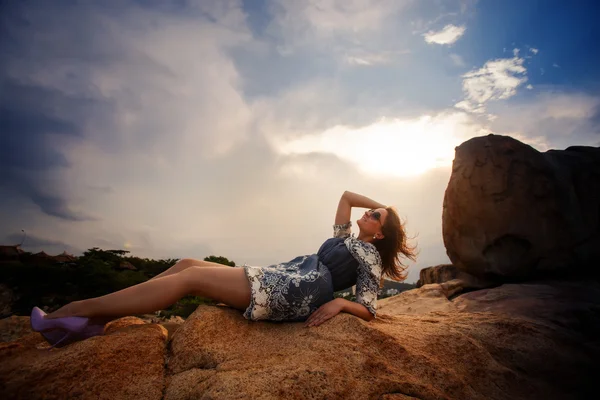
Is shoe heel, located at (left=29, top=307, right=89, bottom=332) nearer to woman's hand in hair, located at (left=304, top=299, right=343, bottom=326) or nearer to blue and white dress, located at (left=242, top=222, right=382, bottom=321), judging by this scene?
blue and white dress, located at (left=242, top=222, right=382, bottom=321)

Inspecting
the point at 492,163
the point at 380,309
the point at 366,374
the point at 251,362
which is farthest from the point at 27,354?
the point at 492,163

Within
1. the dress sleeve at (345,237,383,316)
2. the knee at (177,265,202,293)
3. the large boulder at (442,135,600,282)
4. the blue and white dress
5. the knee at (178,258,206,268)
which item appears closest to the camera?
the knee at (177,265,202,293)

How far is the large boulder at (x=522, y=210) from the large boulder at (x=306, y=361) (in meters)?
2.87

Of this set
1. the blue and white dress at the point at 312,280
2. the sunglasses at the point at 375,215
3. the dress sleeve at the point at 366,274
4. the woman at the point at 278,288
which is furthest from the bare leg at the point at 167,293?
the sunglasses at the point at 375,215

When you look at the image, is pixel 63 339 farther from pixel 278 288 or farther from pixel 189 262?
pixel 278 288

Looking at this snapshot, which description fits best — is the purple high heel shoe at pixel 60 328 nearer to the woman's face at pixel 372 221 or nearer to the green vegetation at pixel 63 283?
the woman's face at pixel 372 221

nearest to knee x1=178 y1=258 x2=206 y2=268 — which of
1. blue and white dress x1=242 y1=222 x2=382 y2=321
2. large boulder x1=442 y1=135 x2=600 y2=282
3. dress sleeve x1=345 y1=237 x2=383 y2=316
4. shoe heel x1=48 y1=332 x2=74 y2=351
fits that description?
blue and white dress x1=242 y1=222 x2=382 y2=321

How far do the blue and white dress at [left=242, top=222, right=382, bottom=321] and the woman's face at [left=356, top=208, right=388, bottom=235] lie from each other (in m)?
0.44

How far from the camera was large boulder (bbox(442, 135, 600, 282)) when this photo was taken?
6352 mm

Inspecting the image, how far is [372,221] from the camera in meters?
3.98

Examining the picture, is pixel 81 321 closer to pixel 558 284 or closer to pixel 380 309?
pixel 380 309

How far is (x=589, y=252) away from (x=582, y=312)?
9.16ft

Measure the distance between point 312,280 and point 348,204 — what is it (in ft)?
5.68

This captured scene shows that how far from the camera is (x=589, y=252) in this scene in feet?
20.8
